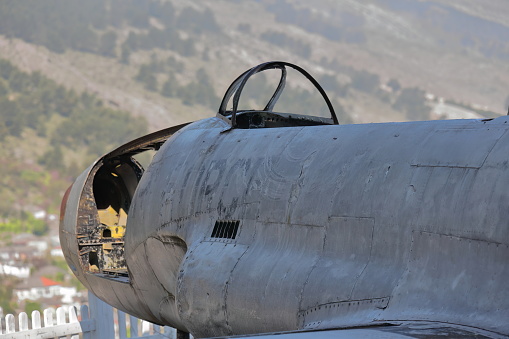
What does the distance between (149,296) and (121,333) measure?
28.5 ft

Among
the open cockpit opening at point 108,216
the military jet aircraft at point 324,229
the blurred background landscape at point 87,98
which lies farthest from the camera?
the blurred background landscape at point 87,98

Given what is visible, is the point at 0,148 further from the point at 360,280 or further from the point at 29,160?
the point at 360,280

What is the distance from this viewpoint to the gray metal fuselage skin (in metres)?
4.92

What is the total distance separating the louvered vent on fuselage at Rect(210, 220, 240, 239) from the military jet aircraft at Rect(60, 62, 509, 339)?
0.05 ft

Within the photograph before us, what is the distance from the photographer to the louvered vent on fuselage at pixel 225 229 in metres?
6.93

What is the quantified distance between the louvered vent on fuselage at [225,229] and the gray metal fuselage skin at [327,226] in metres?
0.02

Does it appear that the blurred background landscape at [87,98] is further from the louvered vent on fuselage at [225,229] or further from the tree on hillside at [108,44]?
the louvered vent on fuselage at [225,229]

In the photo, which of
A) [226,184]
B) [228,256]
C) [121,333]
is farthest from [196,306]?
[121,333]

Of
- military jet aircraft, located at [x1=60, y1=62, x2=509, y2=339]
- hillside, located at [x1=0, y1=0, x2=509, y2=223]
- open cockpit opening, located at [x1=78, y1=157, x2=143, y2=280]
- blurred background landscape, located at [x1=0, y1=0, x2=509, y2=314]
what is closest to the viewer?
military jet aircraft, located at [x1=60, y1=62, x2=509, y2=339]

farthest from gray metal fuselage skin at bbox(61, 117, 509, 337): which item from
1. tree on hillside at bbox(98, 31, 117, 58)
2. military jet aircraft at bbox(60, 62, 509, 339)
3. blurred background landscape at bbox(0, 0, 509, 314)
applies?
tree on hillside at bbox(98, 31, 117, 58)

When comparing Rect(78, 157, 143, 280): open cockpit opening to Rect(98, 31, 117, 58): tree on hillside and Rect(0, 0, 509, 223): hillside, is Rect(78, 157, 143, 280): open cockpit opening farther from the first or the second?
Rect(98, 31, 117, 58): tree on hillside

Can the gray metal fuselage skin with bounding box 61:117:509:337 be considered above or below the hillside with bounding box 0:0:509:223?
below

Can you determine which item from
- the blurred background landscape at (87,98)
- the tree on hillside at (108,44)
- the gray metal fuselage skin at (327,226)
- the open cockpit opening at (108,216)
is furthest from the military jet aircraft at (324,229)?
the tree on hillside at (108,44)

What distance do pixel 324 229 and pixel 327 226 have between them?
0.13ft
